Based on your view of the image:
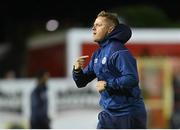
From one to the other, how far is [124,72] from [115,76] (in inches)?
6.2

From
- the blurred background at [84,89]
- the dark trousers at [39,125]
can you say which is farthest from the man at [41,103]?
the blurred background at [84,89]

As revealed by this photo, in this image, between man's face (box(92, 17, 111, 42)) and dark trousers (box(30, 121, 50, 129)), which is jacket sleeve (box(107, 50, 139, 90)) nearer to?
man's face (box(92, 17, 111, 42))

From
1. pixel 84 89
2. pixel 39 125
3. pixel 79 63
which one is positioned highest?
pixel 84 89

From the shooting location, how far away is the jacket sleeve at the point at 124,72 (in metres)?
5.90

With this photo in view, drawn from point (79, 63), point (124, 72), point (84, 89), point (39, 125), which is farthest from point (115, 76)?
point (84, 89)

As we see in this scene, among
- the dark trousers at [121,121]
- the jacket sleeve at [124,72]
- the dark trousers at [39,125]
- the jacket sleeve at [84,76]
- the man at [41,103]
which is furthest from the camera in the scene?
the man at [41,103]

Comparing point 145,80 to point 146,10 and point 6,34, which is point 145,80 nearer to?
point 146,10

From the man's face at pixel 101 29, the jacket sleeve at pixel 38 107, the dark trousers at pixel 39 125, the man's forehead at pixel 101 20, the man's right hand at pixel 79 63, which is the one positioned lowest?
the dark trousers at pixel 39 125

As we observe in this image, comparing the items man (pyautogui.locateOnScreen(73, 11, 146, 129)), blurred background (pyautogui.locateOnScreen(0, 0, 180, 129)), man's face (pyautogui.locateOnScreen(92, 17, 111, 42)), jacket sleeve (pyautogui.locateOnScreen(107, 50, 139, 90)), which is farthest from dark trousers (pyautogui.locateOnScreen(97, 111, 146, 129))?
blurred background (pyautogui.locateOnScreen(0, 0, 180, 129))

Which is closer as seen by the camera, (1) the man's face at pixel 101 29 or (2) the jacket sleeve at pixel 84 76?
(1) the man's face at pixel 101 29

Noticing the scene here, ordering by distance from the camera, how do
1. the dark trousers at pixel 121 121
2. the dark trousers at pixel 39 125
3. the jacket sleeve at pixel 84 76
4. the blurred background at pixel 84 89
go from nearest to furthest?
1. the dark trousers at pixel 121 121
2. the jacket sleeve at pixel 84 76
3. the dark trousers at pixel 39 125
4. the blurred background at pixel 84 89

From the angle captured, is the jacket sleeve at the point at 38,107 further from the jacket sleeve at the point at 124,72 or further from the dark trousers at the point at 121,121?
the jacket sleeve at the point at 124,72

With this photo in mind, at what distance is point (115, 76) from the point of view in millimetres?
6047

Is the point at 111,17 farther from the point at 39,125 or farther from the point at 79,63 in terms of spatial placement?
the point at 39,125
